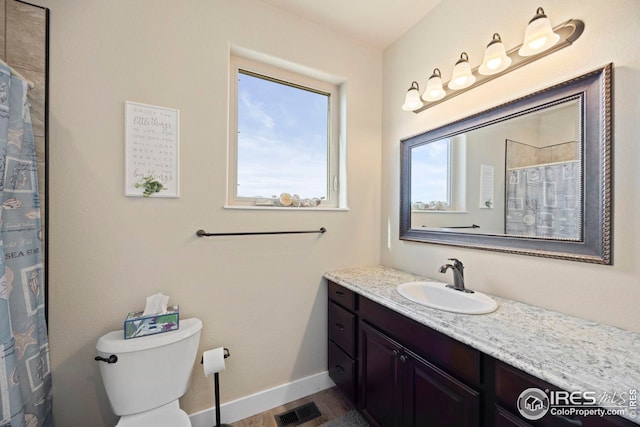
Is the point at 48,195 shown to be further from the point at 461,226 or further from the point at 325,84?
the point at 461,226

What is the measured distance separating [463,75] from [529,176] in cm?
63

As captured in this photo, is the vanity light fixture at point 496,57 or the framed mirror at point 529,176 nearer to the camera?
the framed mirror at point 529,176

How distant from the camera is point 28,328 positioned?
3.43ft

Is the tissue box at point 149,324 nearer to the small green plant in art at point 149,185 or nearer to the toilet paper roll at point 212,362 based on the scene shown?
the toilet paper roll at point 212,362

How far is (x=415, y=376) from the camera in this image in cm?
115

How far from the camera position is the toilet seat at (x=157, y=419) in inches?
45.2

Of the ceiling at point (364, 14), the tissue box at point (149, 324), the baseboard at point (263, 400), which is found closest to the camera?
the tissue box at point (149, 324)

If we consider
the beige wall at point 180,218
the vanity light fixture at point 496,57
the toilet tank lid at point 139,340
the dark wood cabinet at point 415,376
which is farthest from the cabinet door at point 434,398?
the vanity light fixture at point 496,57

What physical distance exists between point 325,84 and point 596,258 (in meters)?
1.86

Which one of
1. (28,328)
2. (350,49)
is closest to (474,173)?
(350,49)

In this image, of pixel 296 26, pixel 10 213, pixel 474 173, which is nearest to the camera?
pixel 10 213

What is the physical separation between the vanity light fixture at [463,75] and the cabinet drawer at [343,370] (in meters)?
1.73

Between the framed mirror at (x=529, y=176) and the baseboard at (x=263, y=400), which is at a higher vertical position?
the framed mirror at (x=529, y=176)

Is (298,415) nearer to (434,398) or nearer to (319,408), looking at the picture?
(319,408)
